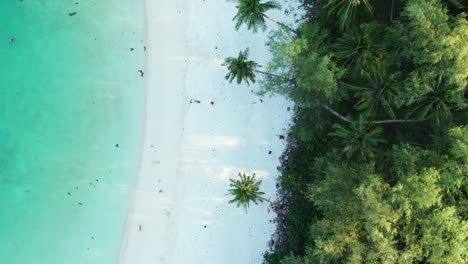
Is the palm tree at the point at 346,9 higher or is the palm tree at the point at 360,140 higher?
the palm tree at the point at 346,9

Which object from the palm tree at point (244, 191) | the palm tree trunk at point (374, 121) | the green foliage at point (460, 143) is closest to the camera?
the green foliage at point (460, 143)

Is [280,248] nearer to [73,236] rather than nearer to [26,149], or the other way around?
[73,236]

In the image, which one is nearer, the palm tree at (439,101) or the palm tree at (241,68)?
the palm tree at (439,101)

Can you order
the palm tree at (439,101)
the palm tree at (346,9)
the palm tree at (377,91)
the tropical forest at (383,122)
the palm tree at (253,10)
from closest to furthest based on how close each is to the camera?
the tropical forest at (383,122), the palm tree at (439,101), the palm tree at (377,91), the palm tree at (346,9), the palm tree at (253,10)

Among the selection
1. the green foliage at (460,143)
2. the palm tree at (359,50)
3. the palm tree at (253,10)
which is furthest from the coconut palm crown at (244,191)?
the green foliage at (460,143)

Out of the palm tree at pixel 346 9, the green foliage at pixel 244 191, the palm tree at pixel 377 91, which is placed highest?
the palm tree at pixel 346 9

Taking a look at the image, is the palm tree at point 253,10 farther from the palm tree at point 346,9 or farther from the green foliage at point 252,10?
the palm tree at point 346,9

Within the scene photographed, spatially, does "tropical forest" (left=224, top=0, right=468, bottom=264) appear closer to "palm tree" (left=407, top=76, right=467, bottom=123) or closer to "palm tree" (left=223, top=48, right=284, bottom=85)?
"palm tree" (left=407, top=76, right=467, bottom=123)

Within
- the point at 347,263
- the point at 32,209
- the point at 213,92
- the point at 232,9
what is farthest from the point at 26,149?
the point at 347,263
